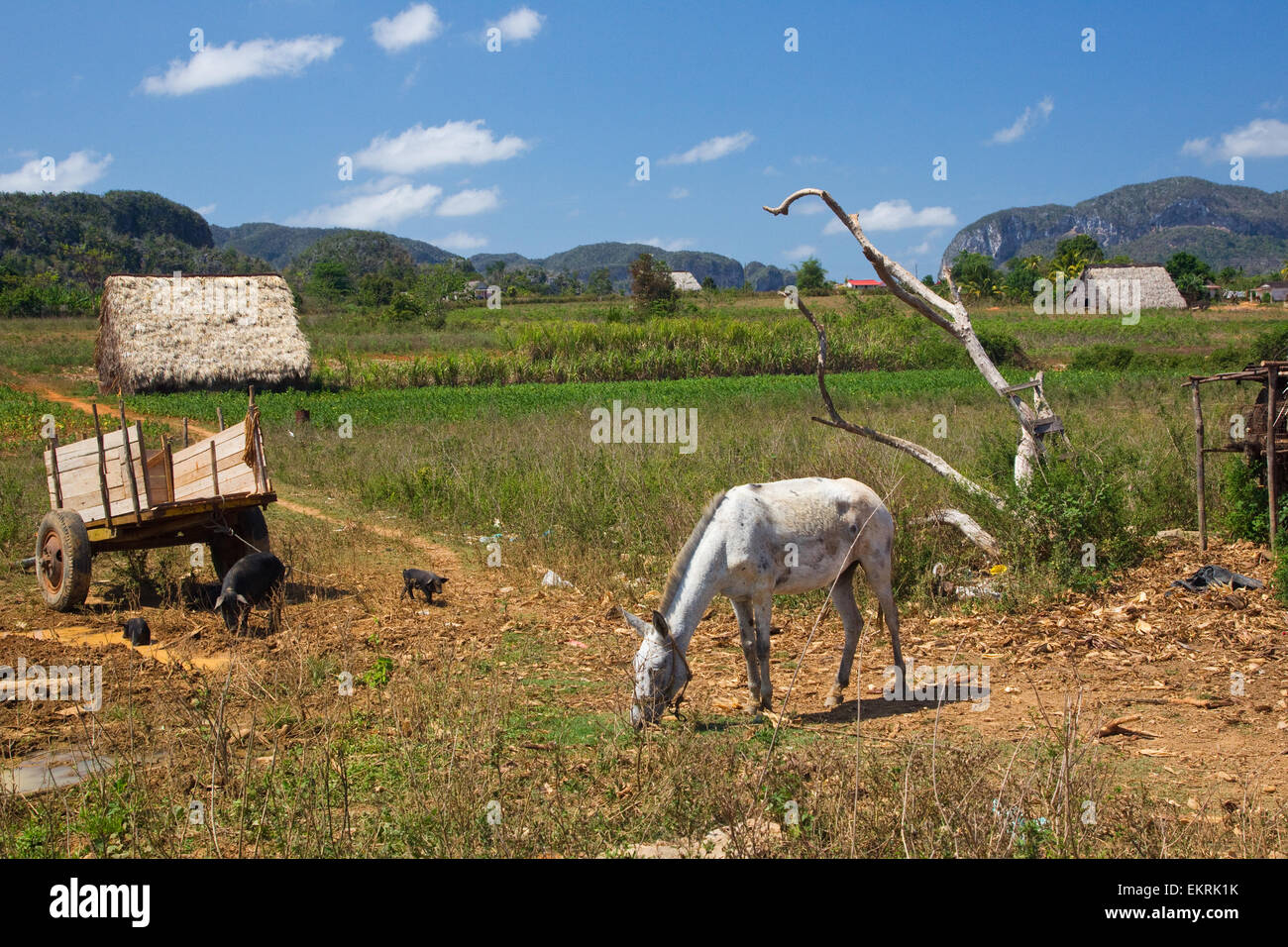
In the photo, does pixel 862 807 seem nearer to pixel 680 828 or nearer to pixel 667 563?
pixel 680 828

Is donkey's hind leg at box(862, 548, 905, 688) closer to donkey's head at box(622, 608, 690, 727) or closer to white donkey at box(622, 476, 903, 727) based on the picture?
white donkey at box(622, 476, 903, 727)

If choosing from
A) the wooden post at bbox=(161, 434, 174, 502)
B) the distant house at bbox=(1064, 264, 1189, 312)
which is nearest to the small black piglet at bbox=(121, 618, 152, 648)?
the wooden post at bbox=(161, 434, 174, 502)

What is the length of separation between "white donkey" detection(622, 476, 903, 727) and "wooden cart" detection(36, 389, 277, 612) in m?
4.90

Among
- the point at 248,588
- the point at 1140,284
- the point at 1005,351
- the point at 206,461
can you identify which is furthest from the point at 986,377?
the point at 1140,284

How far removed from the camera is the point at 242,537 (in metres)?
9.31

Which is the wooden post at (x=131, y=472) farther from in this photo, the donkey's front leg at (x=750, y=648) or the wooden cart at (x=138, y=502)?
the donkey's front leg at (x=750, y=648)

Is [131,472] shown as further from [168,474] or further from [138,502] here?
[168,474]

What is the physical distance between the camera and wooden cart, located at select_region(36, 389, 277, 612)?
856 centimetres

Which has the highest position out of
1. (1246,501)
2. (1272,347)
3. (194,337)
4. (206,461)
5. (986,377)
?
(194,337)

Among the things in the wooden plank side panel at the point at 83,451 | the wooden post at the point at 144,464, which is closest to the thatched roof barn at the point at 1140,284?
the wooden plank side panel at the point at 83,451

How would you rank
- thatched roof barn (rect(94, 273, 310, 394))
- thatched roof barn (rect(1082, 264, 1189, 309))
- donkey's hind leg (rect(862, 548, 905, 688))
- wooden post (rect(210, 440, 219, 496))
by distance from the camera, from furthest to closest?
thatched roof barn (rect(1082, 264, 1189, 309)) → thatched roof barn (rect(94, 273, 310, 394)) → wooden post (rect(210, 440, 219, 496)) → donkey's hind leg (rect(862, 548, 905, 688))

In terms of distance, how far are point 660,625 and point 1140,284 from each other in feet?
241

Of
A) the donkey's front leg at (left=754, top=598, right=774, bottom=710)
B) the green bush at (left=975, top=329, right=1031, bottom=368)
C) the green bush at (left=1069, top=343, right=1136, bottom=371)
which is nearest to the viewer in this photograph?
the donkey's front leg at (left=754, top=598, right=774, bottom=710)
